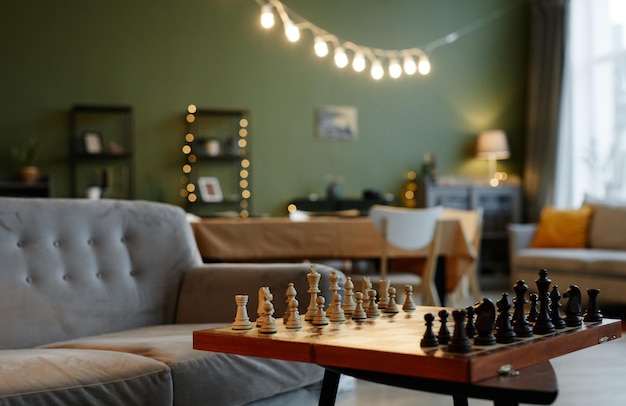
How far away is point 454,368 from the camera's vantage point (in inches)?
65.0

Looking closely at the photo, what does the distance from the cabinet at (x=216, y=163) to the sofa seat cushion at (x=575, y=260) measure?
8.98 feet

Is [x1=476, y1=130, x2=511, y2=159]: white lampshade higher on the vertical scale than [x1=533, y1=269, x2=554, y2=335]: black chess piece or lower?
higher

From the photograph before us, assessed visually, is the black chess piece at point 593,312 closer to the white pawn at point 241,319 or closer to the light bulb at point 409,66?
the white pawn at point 241,319

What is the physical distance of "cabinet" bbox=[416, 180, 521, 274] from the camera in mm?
8852

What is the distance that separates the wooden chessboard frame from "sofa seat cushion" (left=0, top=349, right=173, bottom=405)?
1.15 feet

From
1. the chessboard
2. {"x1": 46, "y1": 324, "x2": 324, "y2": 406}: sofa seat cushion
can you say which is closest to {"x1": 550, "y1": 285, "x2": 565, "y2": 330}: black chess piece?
the chessboard

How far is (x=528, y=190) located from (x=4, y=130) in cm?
544

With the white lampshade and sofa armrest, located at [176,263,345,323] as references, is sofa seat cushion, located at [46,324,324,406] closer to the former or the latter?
sofa armrest, located at [176,263,345,323]

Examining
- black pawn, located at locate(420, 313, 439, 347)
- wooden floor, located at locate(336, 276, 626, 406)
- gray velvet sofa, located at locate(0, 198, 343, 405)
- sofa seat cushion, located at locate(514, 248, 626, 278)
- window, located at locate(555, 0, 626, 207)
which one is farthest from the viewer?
window, located at locate(555, 0, 626, 207)

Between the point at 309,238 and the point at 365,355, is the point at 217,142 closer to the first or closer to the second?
the point at 309,238

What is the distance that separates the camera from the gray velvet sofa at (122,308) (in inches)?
92.4

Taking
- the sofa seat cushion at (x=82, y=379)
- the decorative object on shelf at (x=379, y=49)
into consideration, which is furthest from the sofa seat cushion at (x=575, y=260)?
the sofa seat cushion at (x=82, y=379)

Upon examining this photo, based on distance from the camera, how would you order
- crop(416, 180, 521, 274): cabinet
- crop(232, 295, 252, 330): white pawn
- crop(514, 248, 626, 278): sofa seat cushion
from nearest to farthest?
crop(232, 295, 252, 330): white pawn, crop(514, 248, 626, 278): sofa seat cushion, crop(416, 180, 521, 274): cabinet

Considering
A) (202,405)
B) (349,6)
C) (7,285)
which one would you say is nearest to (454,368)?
(202,405)
